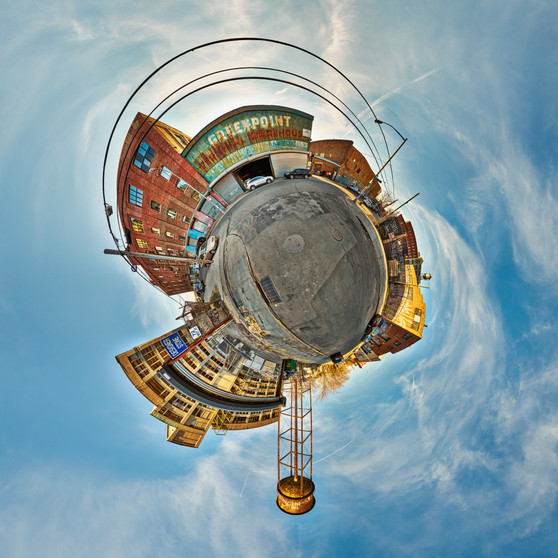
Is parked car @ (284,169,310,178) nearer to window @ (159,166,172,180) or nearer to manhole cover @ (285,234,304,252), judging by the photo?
manhole cover @ (285,234,304,252)

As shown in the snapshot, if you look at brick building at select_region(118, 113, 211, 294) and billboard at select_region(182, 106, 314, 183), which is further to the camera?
brick building at select_region(118, 113, 211, 294)

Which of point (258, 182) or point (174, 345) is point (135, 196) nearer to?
point (258, 182)

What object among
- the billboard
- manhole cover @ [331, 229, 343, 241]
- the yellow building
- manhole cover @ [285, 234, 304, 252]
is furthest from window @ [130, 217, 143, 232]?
manhole cover @ [331, 229, 343, 241]

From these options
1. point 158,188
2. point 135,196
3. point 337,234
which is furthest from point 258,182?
point 135,196

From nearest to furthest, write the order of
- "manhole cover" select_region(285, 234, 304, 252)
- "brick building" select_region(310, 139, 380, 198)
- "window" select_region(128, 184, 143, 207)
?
"manhole cover" select_region(285, 234, 304, 252)
"window" select_region(128, 184, 143, 207)
"brick building" select_region(310, 139, 380, 198)

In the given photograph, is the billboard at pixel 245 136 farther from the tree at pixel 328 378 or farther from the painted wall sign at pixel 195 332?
the tree at pixel 328 378

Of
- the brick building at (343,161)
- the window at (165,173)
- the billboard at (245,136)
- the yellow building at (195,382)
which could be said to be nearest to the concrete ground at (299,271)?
the yellow building at (195,382)
